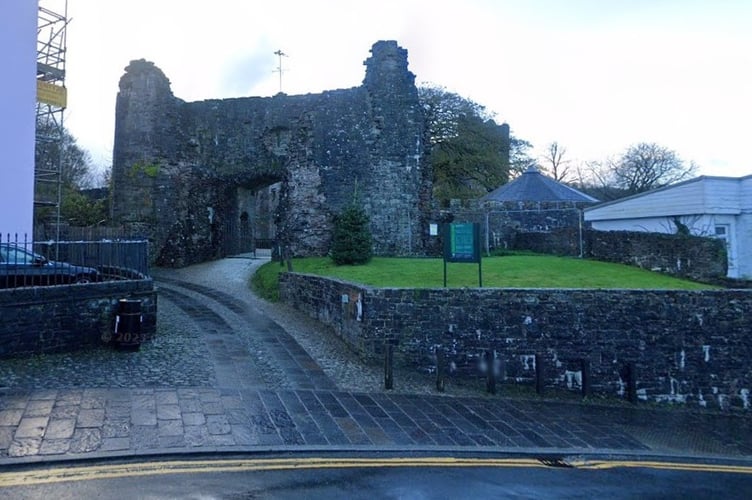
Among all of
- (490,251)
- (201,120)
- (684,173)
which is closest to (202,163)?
(201,120)

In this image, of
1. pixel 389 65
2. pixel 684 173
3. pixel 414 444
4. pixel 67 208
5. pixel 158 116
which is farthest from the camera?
pixel 684 173

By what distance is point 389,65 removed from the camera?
21578 mm

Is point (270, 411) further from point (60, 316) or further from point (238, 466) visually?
point (60, 316)

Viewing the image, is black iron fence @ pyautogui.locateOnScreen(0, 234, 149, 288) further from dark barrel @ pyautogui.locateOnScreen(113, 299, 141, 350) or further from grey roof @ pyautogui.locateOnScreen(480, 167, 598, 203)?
grey roof @ pyautogui.locateOnScreen(480, 167, 598, 203)

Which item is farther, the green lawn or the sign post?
the green lawn

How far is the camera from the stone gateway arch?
21.7 m

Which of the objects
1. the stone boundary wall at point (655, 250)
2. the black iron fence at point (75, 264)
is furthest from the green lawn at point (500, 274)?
the black iron fence at point (75, 264)

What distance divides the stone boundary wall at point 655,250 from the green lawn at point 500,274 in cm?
62

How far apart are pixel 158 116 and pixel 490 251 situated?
14785 mm

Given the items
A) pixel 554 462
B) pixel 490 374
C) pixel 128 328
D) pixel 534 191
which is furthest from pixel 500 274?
pixel 534 191

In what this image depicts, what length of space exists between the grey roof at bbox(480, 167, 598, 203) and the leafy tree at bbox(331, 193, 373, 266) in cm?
819

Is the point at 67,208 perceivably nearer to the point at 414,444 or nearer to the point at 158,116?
the point at 158,116

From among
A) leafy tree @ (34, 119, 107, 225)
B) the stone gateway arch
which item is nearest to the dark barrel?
the stone gateway arch

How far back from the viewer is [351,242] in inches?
697
